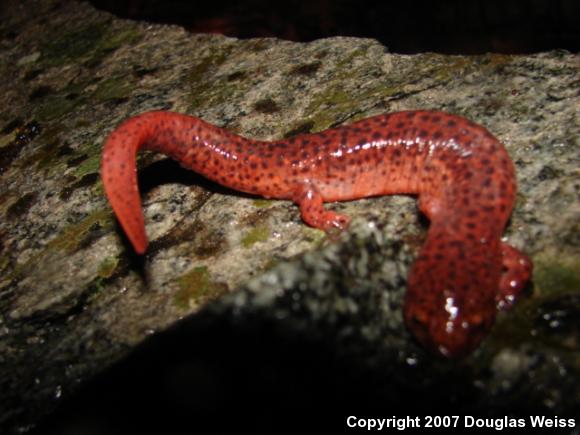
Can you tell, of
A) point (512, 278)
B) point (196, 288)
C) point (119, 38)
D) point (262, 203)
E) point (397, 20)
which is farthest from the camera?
point (397, 20)

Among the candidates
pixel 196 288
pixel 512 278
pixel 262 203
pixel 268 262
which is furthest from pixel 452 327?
pixel 262 203

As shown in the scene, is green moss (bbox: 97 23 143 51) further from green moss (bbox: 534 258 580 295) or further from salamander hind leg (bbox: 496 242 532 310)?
green moss (bbox: 534 258 580 295)

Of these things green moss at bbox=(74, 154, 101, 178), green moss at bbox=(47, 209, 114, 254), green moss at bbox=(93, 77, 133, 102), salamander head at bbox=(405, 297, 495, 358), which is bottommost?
salamander head at bbox=(405, 297, 495, 358)

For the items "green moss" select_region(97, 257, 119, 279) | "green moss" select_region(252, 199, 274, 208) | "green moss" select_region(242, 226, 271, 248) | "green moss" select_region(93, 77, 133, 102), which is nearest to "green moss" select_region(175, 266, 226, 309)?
"green moss" select_region(242, 226, 271, 248)

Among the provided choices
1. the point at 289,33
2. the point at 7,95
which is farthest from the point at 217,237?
the point at 289,33

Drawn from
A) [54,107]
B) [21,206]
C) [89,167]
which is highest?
[54,107]

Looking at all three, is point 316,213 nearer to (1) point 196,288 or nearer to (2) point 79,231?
(1) point 196,288

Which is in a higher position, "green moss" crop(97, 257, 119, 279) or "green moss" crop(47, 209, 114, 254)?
"green moss" crop(47, 209, 114, 254)
